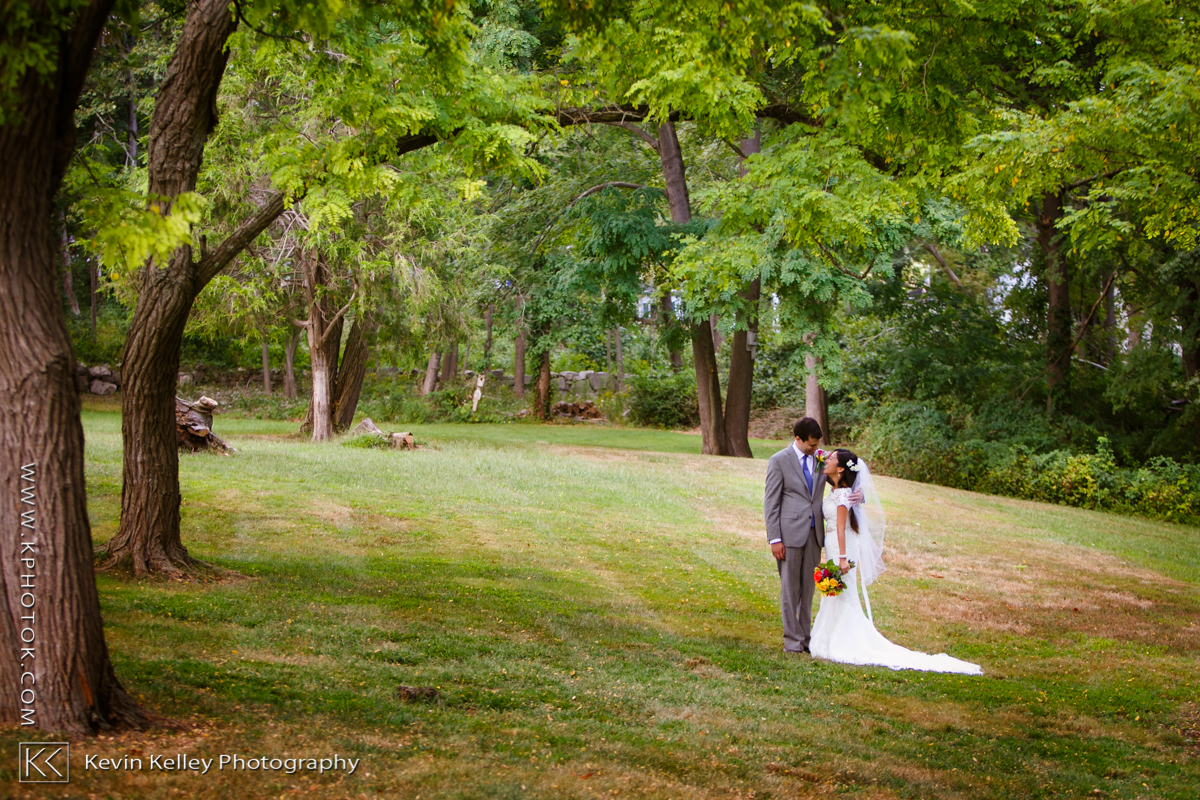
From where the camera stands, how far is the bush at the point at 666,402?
3628cm

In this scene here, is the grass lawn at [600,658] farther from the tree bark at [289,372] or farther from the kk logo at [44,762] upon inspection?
the tree bark at [289,372]

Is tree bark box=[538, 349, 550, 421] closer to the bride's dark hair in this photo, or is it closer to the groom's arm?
the groom's arm

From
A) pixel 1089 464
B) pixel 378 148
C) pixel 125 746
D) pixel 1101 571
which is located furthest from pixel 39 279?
pixel 1089 464

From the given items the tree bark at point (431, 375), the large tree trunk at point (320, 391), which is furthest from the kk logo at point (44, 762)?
the tree bark at point (431, 375)

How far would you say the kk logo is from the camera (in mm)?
3836

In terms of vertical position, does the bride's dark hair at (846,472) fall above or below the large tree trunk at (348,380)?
below

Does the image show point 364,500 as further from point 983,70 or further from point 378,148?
point 983,70

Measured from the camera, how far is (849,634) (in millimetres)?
8281

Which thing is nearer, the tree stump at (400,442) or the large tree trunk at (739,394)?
the tree stump at (400,442)

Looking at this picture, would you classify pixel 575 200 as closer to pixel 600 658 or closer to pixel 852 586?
pixel 852 586

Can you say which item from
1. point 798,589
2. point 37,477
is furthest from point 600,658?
point 37,477

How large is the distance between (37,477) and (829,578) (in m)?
6.03

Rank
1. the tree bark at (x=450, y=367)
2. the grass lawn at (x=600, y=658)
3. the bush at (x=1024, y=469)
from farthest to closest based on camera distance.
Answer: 1. the tree bark at (x=450, y=367)
2. the bush at (x=1024, y=469)
3. the grass lawn at (x=600, y=658)

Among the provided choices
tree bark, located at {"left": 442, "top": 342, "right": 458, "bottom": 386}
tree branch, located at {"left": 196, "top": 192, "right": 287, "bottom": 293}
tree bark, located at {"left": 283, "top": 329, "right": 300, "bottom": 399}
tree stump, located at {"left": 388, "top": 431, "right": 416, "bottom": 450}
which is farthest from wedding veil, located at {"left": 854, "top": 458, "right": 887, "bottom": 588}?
tree bark, located at {"left": 442, "top": 342, "right": 458, "bottom": 386}
